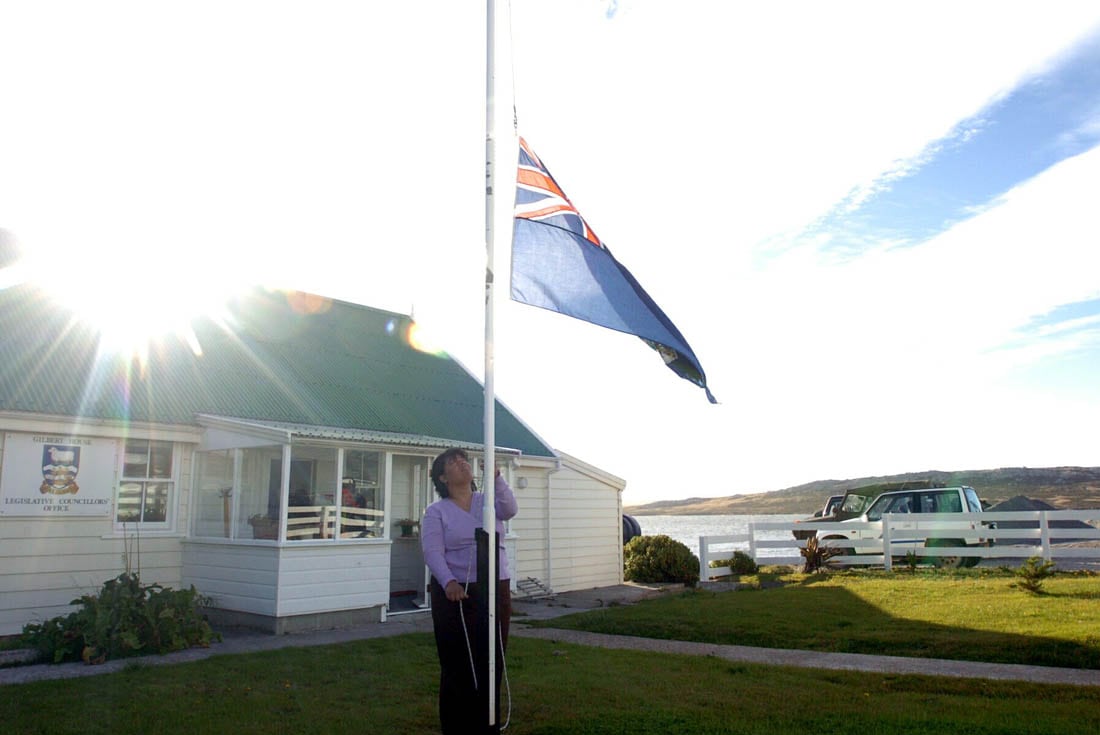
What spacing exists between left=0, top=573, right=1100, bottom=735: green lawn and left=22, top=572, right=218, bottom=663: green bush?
0.76 meters

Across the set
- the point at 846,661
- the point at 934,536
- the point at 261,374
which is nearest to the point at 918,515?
the point at 934,536

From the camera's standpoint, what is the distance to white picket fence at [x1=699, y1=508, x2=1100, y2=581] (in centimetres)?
1586

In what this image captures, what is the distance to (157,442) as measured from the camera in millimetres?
12273

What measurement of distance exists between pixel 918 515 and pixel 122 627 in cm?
1416

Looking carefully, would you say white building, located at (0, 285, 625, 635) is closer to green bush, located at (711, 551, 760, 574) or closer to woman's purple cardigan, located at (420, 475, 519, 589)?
green bush, located at (711, 551, 760, 574)

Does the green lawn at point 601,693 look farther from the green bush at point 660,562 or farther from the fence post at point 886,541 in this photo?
the green bush at point 660,562

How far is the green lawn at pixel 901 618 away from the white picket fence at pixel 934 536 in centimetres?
132

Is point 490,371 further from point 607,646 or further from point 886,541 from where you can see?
point 886,541

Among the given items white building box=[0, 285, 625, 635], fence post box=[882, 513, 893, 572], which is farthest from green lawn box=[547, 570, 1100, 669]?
white building box=[0, 285, 625, 635]

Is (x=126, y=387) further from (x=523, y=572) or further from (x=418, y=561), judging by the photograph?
(x=523, y=572)

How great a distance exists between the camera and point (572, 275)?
21.5 ft

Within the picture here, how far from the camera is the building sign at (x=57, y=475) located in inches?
423

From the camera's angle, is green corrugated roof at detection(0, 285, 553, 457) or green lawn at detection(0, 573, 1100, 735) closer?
green lawn at detection(0, 573, 1100, 735)

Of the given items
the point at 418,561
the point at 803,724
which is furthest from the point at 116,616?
the point at 803,724
